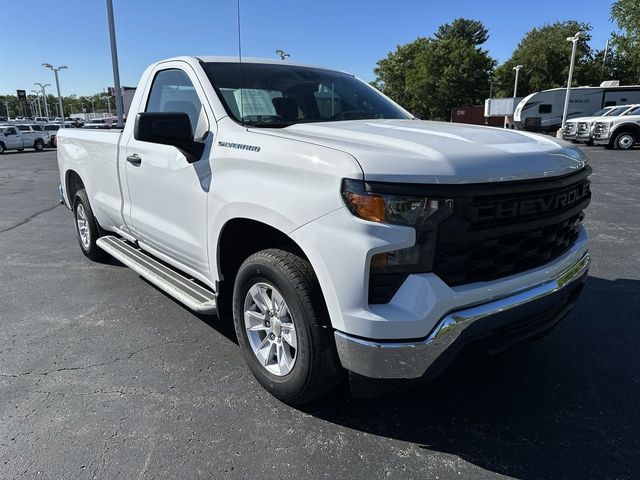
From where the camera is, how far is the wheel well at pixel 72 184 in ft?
18.3

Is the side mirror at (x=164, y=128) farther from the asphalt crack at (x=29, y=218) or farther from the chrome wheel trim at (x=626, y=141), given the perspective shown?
the chrome wheel trim at (x=626, y=141)

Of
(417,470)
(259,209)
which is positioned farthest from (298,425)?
(259,209)

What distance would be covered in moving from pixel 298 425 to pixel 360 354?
72 centimetres

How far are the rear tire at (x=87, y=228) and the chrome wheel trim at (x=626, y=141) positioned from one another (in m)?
21.5

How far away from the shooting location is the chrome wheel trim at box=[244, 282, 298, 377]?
2602 mm

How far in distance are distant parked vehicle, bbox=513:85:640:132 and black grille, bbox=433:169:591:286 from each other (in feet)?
105

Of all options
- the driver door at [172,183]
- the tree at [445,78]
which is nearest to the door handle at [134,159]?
the driver door at [172,183]

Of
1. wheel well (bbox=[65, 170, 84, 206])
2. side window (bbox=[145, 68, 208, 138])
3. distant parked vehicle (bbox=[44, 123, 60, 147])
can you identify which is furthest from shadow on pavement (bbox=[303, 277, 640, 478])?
distant parked vehicle (bbox=[44, 123, 60, 147])

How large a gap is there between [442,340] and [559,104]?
3599 cm

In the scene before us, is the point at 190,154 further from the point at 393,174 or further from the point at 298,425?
the point at 298,425

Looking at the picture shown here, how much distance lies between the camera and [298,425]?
2621 millimetres

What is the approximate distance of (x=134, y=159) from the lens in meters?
3.76

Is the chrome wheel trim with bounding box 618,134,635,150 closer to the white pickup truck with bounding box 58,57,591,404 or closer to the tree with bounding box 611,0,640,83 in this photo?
the tree with bounding box 611,0,640,83

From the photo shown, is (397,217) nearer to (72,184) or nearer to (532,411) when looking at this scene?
(532,411)
